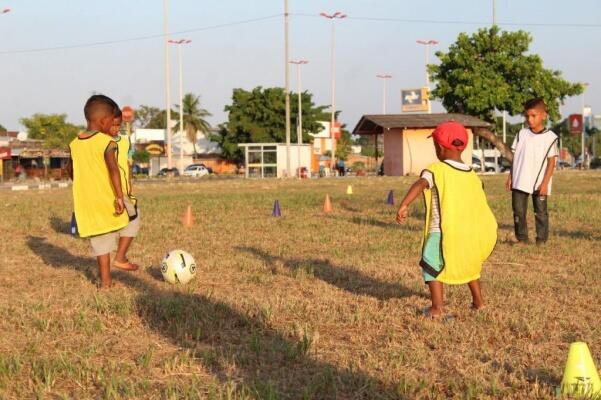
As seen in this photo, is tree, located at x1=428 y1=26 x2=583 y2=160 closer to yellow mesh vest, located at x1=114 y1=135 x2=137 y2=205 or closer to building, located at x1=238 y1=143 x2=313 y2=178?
building, located at x1=238 y1=143 x2=313 y2=178

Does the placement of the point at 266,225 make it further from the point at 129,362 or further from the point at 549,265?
the point at 129,362

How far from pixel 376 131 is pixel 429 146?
4495 millimetres

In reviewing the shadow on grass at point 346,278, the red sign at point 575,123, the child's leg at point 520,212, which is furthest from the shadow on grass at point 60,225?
the red sign at point 575,123

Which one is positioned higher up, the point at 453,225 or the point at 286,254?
the point at 453,225

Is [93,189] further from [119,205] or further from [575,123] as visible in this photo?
[575,123]

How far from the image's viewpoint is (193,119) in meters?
93.9

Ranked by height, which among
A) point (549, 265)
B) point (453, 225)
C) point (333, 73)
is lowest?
point (549, 265)

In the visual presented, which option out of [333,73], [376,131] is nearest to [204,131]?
[333,73]

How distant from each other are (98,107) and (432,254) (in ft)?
10.8

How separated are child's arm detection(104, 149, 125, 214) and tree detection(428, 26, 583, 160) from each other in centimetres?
4106

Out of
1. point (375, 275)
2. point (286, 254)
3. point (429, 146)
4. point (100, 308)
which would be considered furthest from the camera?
point (429, 146)

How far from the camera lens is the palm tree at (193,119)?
93188 millimetres

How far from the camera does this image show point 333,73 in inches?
2857

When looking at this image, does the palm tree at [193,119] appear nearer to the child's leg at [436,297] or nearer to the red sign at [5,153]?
the red sign at [5,153]
